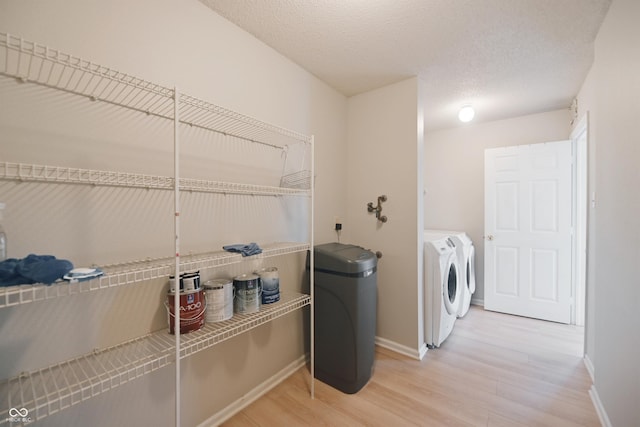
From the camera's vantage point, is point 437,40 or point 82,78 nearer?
point 82,78

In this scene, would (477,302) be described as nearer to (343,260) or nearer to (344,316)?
(344,316)

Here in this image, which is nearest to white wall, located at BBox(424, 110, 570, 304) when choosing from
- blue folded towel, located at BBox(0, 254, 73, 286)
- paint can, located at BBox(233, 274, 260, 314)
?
paint can, located at BBox(233, 274, 260, 314)

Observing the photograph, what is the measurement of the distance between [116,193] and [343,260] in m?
1.27

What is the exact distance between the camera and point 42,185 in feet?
3.09

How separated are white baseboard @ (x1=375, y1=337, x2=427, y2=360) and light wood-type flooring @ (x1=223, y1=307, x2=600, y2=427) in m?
0.05

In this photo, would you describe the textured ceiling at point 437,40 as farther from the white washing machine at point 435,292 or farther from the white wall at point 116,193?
the white washing machine at point 435,292

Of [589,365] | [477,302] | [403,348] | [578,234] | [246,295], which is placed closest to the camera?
[246,295]

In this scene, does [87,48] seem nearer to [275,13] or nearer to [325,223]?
[275,13]

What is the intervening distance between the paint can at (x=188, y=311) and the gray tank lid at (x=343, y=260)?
85 cm

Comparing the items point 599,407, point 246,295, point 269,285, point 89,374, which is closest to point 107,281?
point 89,374

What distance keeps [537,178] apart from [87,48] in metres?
3.86

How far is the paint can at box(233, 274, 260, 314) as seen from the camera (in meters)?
1.39

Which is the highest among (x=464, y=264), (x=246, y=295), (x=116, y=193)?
(x=116, y=193)

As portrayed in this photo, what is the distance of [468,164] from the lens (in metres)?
3.48
